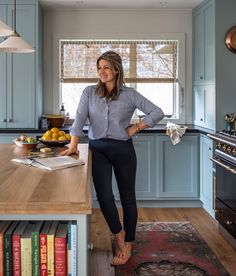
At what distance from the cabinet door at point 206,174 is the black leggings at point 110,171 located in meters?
1.62

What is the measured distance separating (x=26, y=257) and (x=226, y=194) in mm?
2544

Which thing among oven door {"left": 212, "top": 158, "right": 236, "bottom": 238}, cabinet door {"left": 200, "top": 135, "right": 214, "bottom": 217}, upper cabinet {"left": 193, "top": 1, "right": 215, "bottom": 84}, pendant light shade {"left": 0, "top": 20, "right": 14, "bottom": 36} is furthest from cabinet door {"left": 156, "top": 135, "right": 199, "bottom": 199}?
pendant light shade {"left": 0, "top": 20, "right": 14, "bottom": 36}

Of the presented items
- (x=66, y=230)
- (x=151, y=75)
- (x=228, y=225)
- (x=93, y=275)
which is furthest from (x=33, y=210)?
(x=151, y=75)

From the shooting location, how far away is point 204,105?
188 inches

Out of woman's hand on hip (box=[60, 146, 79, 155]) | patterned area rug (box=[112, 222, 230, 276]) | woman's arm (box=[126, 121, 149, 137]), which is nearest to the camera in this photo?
woman's hand on hip (box=[60, 146, 79, 155])

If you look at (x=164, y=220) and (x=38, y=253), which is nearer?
(x=38, y=253)

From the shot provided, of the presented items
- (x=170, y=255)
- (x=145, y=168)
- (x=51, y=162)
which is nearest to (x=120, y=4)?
(x=145, y=168)

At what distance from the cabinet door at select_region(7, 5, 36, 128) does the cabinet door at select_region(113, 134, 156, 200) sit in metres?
1.19

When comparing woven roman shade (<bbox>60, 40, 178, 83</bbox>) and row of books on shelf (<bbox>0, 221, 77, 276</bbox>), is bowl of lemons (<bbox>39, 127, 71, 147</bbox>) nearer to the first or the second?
row of books on shelf (<bbox>0, 221, 77, 276</bbox>)

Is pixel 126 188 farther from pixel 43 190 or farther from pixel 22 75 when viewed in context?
pixel 22 75

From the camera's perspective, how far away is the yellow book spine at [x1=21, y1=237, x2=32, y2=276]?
1433 mm

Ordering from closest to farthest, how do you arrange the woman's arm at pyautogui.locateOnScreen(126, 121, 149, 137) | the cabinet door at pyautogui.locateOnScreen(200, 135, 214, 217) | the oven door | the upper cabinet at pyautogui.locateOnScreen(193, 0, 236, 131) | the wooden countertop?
the wooden countertop
the woman's arm at pyautogui.locateOnScreen(126, 121, 149, 137)
the oven door
the upper cabinet at pyautogui.locateOnScreen(193, 0, 236, 131)
the cabinet door at pyautogui.locateOnScreen(200, 135, 214, 217)

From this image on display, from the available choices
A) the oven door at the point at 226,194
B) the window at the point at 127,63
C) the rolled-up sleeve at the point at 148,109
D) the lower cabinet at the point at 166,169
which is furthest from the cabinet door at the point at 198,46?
the rolled-up sleeve at the point at 148,109

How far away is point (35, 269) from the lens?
1.44 metres
